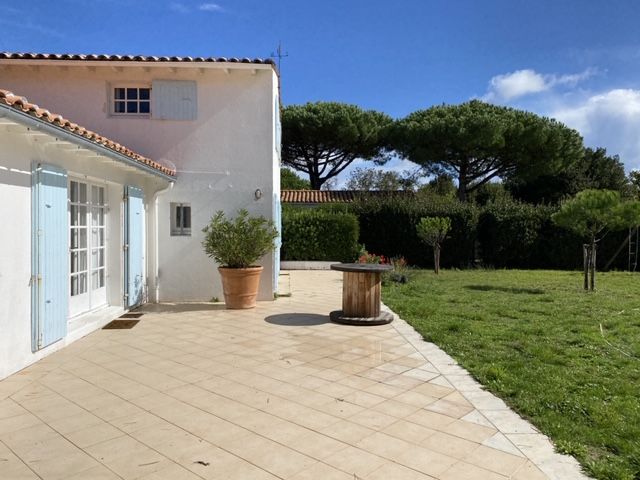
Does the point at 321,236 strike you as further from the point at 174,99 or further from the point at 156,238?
the point at 174,99

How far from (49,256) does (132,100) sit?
5.71 metres

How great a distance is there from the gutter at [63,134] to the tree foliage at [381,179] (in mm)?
25368

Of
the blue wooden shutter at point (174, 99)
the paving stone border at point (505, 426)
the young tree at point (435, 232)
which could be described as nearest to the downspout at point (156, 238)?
the blue wooden shutter at point (174, 99)

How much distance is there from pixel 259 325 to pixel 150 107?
5.67m

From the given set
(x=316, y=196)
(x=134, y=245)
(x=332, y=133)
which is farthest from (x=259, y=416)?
Answer: (x=332, y=133)

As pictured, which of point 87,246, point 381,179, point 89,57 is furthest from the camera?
point 381,179

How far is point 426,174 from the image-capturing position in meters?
30.9

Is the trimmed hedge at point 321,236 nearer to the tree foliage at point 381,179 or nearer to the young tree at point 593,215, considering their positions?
the young tree at point 593,215

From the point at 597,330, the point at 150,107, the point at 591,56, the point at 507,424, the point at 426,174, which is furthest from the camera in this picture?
the point at 426,174

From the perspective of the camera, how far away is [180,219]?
10.8 meters

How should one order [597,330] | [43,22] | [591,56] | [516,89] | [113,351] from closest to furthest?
[113,351]
[597,330]
[43,22]
[591,56]
[516,89]

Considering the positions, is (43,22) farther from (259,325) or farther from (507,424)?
(507,424)

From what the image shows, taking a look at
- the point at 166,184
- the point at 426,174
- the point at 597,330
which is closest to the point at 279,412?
the point at 597,330

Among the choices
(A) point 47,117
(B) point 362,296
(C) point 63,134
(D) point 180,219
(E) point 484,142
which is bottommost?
(B) point 362,296
